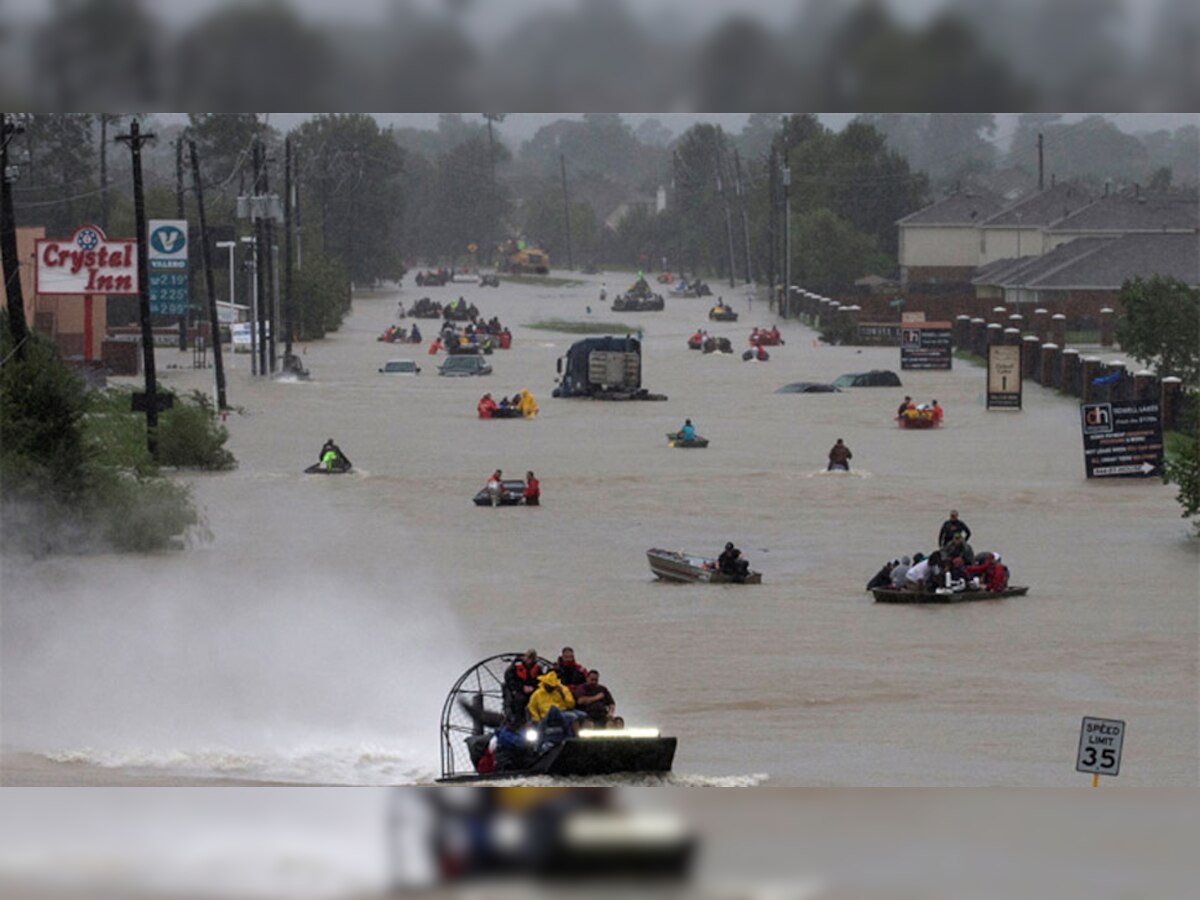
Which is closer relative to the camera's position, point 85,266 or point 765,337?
point 85,266

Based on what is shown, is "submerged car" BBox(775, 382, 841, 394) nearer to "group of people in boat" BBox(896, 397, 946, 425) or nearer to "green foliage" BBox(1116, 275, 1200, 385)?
"group of people in boat" BBox(896, 397, 946, 425)

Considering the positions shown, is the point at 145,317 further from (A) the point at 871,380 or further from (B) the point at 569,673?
(A) the point at 871,380

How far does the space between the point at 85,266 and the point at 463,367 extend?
63.7 feet

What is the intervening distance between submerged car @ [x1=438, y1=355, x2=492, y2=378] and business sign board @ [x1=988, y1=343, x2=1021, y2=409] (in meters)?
15.8

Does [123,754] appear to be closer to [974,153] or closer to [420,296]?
[420,296]

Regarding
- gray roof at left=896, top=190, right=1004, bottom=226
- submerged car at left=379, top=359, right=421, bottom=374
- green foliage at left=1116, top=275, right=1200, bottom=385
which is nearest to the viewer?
green foliage at left=1116, top=275, right=1200, bottom=385

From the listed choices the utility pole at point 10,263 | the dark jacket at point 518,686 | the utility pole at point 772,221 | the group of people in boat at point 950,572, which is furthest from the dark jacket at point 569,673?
the utility pole at point 772,221

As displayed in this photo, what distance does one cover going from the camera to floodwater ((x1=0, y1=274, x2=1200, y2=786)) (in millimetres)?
18188

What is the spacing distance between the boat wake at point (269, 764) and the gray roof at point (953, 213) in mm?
57662

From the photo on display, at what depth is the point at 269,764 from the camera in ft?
55.6

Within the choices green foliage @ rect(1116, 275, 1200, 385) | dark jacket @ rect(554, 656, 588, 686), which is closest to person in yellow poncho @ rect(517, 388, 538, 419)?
green foliage @ rect(1116, 275, 1200, 385)

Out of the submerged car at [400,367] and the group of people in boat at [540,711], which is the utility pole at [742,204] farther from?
the group of people in boat at [540,711]

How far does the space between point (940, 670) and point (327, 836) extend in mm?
14239

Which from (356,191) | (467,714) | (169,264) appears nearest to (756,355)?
(356,191)
